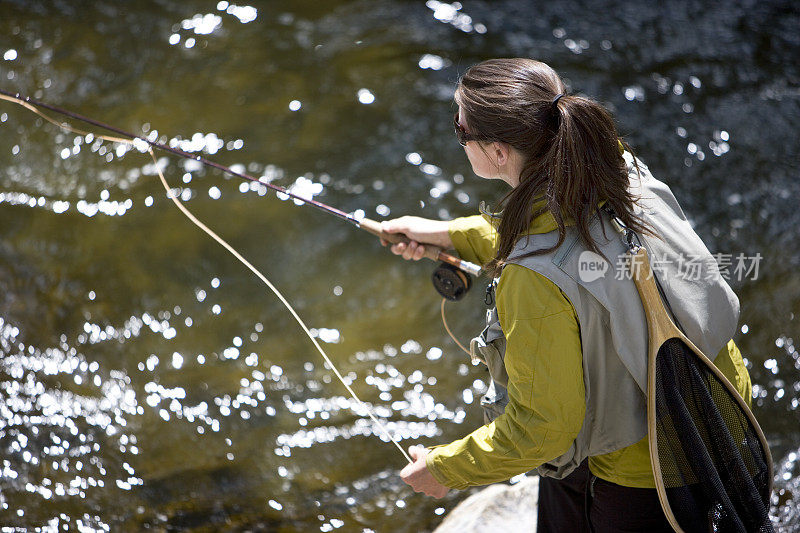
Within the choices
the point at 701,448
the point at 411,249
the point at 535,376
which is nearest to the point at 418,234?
the point at 411,249

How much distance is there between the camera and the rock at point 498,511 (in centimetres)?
284

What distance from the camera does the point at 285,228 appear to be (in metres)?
4.38

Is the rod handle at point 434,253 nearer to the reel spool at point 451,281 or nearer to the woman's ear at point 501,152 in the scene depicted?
the reel spool at point 451,281

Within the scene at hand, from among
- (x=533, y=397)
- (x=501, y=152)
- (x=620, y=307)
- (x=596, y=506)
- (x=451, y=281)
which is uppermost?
(x=501, y=152)

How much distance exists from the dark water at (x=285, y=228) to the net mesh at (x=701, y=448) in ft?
4.24

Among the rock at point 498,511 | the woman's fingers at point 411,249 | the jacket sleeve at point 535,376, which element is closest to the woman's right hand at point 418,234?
the woman's fingers at point 411,249

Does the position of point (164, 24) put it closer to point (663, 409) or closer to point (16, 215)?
point (16, 215)

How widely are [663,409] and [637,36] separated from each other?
4367 millimetres

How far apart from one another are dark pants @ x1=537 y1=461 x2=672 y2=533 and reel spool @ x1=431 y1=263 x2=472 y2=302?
0.66 m

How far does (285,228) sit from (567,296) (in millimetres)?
2972

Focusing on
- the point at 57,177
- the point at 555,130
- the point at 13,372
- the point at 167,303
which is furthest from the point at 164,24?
the point at 555,130

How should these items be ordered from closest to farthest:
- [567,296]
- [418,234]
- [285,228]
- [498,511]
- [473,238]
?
[567,296], [473,238], [418,234], [498,511], [285,228]

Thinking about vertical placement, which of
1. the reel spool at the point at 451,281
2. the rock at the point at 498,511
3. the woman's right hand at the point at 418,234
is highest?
the woman's right hand at the point at 418,234

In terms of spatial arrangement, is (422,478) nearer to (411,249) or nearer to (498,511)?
(411,249)
